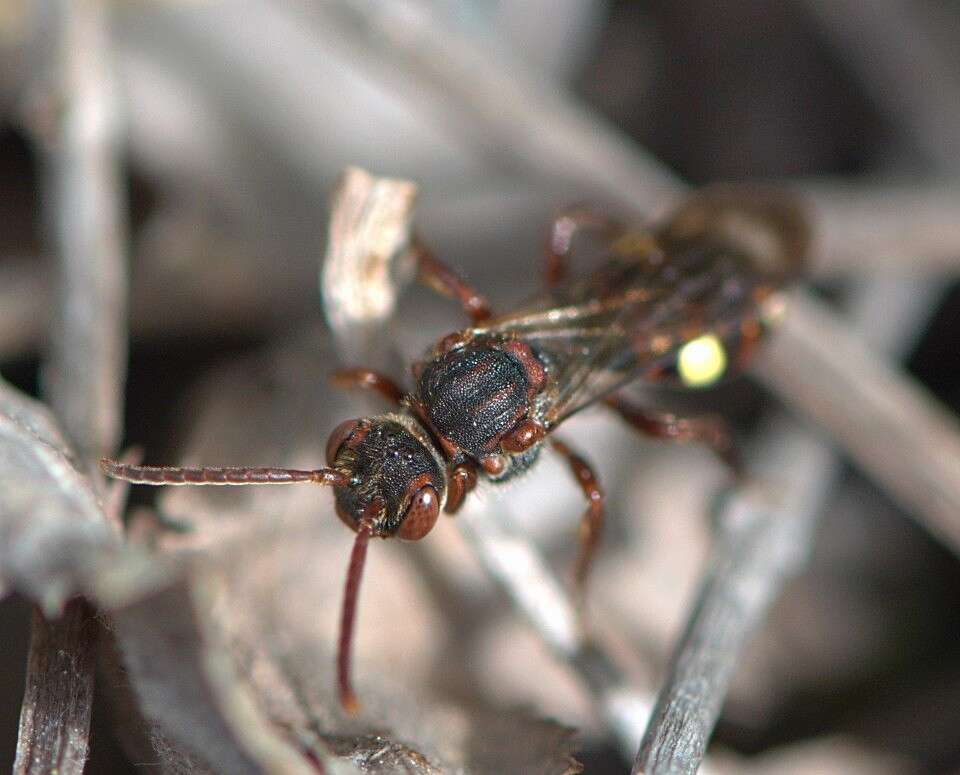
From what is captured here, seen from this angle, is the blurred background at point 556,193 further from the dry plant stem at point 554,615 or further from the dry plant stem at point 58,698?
the dry plant stem at point 58,698

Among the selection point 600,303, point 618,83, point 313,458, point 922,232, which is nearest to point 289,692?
point 313,458

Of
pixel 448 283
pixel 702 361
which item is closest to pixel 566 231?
pixel 448 283

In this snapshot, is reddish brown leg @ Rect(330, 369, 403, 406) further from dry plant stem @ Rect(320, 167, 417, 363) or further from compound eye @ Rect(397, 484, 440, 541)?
compound eye @ Rect(397, 484, 440, 541)

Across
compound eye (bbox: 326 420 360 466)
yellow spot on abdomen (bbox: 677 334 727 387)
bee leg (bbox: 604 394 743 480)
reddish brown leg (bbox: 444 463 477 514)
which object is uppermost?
yellow spot on abdomen (bbox: 677 334 727 387)

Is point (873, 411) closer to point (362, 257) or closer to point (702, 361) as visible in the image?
point (702, 361)

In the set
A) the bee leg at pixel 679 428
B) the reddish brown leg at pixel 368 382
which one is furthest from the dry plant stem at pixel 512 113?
the reddish brown leg at pixel 368 382

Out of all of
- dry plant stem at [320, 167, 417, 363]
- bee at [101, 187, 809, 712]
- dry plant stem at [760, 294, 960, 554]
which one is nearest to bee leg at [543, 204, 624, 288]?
bee at [101, 187, 809, 712]
